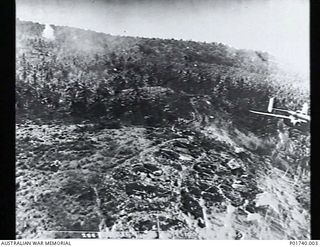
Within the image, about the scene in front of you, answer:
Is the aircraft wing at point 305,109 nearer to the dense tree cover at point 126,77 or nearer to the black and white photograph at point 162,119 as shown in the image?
the black and white photograph at point 162,119

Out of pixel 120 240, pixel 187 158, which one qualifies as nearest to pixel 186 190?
pixel 187 158

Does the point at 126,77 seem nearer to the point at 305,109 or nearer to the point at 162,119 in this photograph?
the point at 162,119
